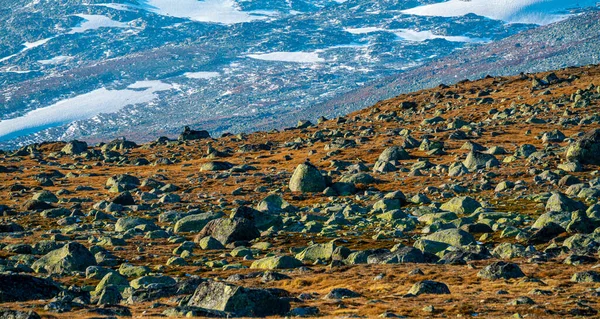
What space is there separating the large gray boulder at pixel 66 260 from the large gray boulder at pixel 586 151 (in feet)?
150

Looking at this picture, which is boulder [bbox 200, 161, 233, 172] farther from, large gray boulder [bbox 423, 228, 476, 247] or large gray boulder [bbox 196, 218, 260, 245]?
large gray boulder [bbox 423, 228, 476, 247]

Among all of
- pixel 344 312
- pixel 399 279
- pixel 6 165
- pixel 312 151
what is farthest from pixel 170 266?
pixel 6 165

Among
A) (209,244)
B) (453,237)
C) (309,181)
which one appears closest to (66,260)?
(209,244)

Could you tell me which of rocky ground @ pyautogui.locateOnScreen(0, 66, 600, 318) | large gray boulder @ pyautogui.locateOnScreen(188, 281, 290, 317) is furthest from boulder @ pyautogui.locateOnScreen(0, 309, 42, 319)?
large gray boulder @ pyautogui.locateOnScreen(188, 281, 290, 317)

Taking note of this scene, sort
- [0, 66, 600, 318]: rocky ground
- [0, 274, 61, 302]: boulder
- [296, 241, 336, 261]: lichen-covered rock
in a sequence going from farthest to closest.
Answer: [296, 241, 336, 261]: lichen-covered rock < [0, 274, 61, 302]: boulder < [0, 66, 600, 318]: rocky ground

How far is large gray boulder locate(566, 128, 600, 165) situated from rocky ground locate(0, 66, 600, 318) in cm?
13

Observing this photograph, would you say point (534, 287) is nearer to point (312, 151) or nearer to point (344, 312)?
point (344, 312)

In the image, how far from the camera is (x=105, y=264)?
43938mm

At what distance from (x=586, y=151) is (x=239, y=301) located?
51189 mm

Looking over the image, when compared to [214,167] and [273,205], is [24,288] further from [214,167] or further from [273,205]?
A: [214,167]

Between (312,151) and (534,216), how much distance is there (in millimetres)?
56738

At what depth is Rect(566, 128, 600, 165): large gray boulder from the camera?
228 ft

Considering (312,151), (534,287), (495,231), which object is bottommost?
(312,151)

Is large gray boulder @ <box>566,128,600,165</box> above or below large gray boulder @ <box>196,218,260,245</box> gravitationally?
below
